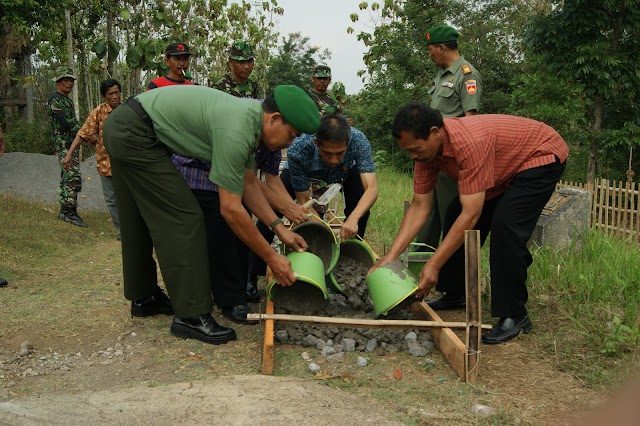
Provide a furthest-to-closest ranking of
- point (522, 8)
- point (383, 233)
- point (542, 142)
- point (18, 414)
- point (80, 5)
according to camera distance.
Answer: point (522, 8) → point (80, 5) → point (383, 233) → point (542, 142) → point (18, 414)

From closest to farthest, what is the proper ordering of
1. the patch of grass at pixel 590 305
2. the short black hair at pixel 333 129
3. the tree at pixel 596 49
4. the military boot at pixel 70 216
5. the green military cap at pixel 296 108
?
the green military cap at pixel 296 108 < the patch of grass at pixel 590 305 < the short black hair at pixel 333 129 < the military boot at pixel 70 216 < the tree at pixel 596 49

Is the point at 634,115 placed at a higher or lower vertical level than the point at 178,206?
higher

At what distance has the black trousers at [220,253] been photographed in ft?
13.1

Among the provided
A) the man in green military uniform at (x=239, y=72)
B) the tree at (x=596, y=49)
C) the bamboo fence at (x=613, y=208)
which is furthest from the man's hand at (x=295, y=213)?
the tree at (x=596, y=49)

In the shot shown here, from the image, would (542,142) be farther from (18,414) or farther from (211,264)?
(18,414)

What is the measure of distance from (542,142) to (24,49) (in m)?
13.7

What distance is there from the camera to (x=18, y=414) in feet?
8.07

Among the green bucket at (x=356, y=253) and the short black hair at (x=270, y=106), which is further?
the green bucket at (x=356, y=253)

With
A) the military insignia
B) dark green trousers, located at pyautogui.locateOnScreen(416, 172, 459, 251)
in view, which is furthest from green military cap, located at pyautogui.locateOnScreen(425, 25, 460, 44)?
dark green trousers, located at pyautogui.locateOnScreen(416, 172, 459, 251)

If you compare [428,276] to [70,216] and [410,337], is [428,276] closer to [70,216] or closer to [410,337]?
[410,337]

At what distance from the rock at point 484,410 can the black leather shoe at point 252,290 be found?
2.17 meters

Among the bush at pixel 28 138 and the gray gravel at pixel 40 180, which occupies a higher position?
the bush at pixel 28 138

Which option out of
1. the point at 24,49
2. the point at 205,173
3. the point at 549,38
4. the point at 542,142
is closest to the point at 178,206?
the point at 205,173

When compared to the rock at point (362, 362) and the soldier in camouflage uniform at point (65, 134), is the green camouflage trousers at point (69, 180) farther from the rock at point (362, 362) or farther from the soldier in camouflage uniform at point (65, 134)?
the rock at point (362, 362)
